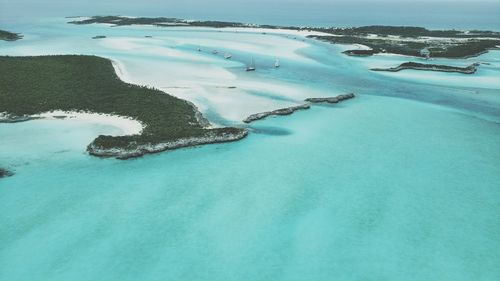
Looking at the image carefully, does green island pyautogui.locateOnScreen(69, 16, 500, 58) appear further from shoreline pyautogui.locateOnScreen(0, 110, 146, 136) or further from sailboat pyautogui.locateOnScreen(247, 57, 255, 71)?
shoreline pyautogui.locateOnScreen(0, 110, 146, 136)

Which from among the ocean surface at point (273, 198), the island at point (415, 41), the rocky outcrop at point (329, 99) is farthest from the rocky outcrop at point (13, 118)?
the island at point (415, 41)

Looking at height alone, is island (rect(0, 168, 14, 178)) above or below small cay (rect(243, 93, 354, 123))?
below

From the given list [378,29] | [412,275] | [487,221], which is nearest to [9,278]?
[412,275]

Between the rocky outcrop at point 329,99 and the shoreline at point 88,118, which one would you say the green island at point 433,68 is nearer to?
the rocky outcrop at point 329,99

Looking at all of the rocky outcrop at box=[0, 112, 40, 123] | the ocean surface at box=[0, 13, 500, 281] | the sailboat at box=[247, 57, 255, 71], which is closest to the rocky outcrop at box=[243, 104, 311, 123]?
the ocean surface at box=[0, 13, 500, 281]

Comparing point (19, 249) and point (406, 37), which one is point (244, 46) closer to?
point (406, 37)

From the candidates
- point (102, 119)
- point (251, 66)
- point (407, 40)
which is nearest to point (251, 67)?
Answer: point (251, 66)
